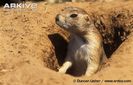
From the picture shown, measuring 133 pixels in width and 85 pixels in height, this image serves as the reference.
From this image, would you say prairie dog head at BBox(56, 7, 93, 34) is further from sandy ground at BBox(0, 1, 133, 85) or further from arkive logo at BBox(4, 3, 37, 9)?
arkive logo at BBox(4, 3, 37, 9)

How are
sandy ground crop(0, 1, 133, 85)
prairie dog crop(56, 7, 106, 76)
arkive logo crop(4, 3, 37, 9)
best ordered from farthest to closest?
arkive logo crop(4, 3, 37, 9) < prairie dog crop(56, 7, 106, 76) < sandy ground crop(0, 1, 133, 85)

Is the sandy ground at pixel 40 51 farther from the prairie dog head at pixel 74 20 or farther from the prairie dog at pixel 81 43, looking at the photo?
the prairie dog head at pixel 74 20

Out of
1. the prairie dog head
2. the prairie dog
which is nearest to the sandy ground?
the prairie dog

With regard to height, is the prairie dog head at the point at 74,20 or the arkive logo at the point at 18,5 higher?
the prairie dog head at the point at 74,20

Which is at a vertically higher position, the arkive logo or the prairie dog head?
the prairie dog head

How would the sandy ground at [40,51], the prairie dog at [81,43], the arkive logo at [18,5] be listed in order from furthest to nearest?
the arkive logo at [18,5] → the prairie dog at [81,43] → the sandy ground at [40,51]

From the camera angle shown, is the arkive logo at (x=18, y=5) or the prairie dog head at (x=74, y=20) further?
the arkive logo at (x=18, y=5)

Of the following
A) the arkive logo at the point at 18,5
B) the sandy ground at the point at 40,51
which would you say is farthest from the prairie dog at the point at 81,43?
the arkive logo at the point at 18,5

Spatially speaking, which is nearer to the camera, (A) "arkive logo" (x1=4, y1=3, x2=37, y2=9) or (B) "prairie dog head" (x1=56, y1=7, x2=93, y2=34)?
(B) "prairie dog head" (x1=56, y1=7, x2=93, y2=34)
